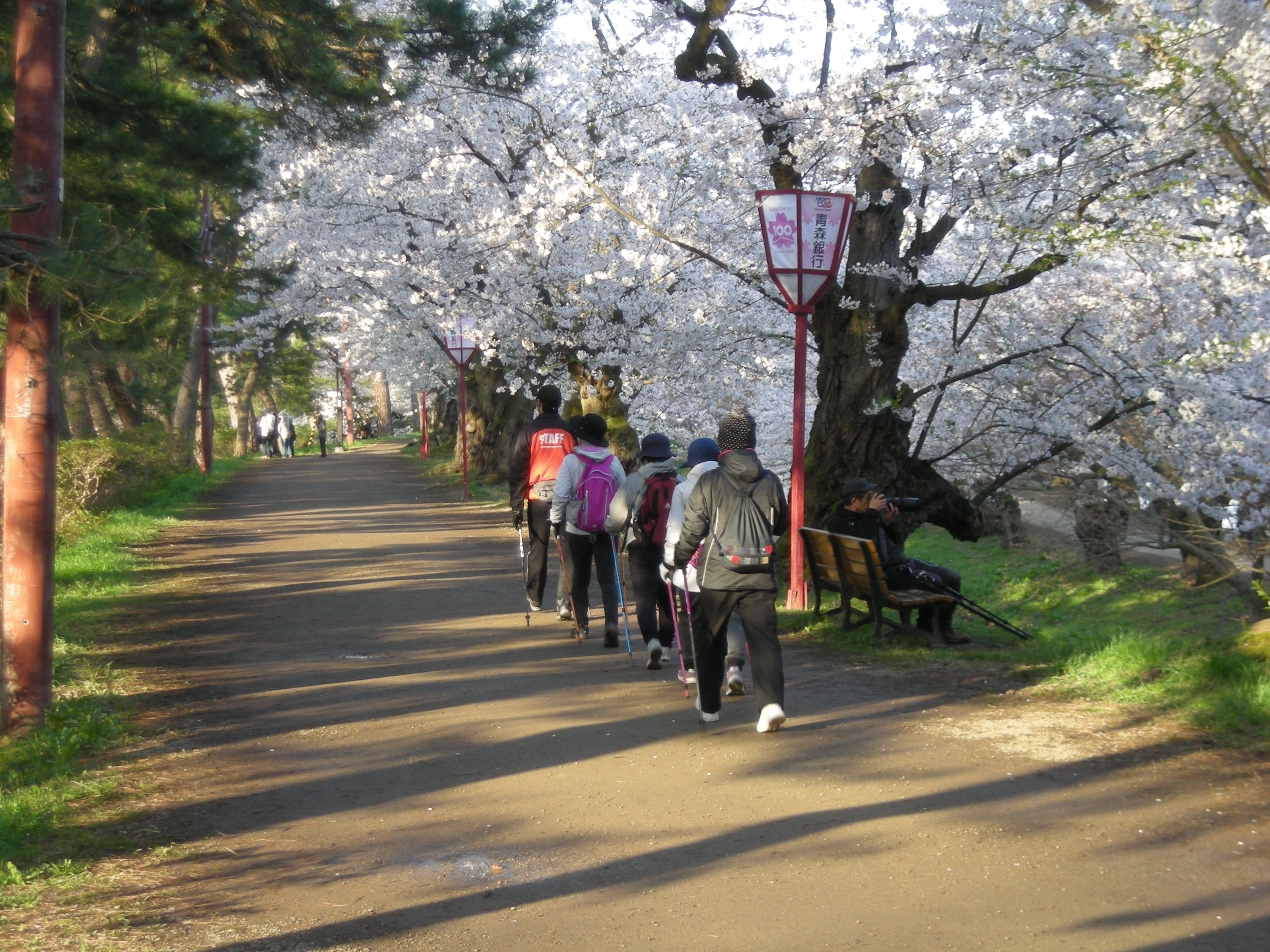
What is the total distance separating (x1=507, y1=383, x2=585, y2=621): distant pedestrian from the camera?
Result: 401 inches

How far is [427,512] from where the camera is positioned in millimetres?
21703

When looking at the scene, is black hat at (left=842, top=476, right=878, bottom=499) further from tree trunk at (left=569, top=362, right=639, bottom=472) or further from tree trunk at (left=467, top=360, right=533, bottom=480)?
tree trunk at (left=467, top=360, right=533, bottom=480)

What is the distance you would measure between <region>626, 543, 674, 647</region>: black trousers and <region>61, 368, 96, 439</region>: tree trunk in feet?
12.4

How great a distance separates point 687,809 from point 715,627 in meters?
1.43

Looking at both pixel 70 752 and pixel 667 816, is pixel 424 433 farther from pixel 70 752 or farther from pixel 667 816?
pixel 667 816

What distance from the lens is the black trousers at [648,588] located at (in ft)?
28.0

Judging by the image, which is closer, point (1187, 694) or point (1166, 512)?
point (1187, 694)

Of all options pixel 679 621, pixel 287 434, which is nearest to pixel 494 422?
pixel 679 621

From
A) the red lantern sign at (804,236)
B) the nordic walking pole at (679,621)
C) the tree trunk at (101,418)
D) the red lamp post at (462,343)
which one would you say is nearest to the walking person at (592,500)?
the nordic walking pole at (679,621)

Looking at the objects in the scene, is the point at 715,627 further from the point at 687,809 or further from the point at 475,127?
the point at 475,127

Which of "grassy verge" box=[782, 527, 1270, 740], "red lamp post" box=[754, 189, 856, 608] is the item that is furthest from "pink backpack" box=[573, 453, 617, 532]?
"grassy verge" box=[782, 527, 1270, 740]

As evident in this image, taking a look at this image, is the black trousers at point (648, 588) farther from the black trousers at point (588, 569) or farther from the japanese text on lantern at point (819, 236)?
the japanese text on lantern at point (819, 236)

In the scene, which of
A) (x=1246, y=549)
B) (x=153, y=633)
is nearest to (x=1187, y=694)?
(x=1246, y=549)

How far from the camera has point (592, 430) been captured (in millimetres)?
9227
